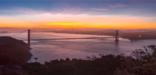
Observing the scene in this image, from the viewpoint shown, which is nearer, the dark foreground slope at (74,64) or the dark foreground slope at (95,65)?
the dark foreground slope at (74,64)

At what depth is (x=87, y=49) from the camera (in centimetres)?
1567

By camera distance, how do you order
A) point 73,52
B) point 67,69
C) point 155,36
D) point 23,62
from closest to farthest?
point 67,69 < point 23,62 < point 73,52 < point 155,36

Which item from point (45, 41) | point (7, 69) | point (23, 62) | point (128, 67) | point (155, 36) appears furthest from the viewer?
point (45, 41)

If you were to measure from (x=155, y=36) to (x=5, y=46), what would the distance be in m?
7.66

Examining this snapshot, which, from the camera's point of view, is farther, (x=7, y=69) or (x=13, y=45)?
(x=13, y=45)

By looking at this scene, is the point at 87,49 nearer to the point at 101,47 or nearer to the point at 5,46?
the point at 101,47

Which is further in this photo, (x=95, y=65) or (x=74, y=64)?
(x=95, y=65)

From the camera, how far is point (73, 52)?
14.5m

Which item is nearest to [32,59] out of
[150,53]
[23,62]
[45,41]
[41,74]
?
[23,62]

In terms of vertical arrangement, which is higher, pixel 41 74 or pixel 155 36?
pixel 155 36

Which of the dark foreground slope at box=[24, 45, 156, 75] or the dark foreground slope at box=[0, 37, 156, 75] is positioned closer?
the dark foreground slope at box=[0, 37, 156, 75]

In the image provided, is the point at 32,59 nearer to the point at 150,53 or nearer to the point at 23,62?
the point at 23,62

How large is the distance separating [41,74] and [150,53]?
3.59 meters

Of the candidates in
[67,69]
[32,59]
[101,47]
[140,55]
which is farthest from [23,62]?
[101,47]
